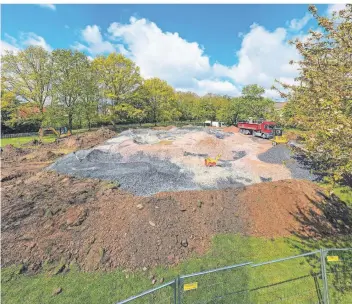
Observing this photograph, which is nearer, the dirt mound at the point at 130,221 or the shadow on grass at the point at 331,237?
the shadow on grass at the point at 331,237

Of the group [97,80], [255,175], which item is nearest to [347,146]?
[255,175]

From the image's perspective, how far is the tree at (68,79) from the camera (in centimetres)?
3359

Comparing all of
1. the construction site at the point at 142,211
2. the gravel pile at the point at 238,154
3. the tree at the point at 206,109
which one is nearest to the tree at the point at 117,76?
the construction site at the point at 142,211

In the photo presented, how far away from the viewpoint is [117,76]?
3897cm

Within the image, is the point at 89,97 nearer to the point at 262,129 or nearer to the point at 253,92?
the point at 262,129

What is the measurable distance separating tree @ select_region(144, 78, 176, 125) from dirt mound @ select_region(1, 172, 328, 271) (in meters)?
39.5

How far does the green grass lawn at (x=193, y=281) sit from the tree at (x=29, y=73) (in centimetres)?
3275

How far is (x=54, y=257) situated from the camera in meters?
8.05

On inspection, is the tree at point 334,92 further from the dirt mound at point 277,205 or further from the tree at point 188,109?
the tree at point 188,109

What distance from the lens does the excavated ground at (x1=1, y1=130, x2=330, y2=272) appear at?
8.16 metres

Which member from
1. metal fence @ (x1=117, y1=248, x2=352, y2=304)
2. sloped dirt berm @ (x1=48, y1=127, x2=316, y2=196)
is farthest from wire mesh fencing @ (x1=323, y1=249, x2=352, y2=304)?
sloped dirt berm @ (x1=48, y1=127, x2=316, y2=196)

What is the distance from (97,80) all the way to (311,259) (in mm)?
39906

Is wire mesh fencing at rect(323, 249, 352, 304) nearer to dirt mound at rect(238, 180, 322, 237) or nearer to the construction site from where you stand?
the construction site

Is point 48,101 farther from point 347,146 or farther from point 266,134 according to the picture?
point 347,146
